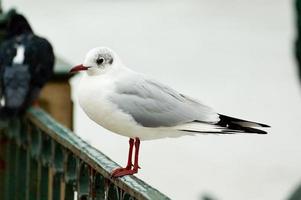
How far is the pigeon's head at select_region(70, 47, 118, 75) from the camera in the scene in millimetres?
1517

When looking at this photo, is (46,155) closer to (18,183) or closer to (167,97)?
(18,183)

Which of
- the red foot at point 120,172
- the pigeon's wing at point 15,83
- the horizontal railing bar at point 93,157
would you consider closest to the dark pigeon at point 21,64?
the pigeon's wing at point 15,83

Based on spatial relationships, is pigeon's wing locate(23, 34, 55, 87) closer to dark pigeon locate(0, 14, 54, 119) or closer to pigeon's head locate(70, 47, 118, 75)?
dark pigeon locate(0, 14, 54, 119)

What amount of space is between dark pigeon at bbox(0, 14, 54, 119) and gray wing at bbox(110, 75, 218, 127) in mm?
1596

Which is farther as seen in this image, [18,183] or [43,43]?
[43,43]

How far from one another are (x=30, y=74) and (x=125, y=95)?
6.27 ft

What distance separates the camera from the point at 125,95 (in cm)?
158

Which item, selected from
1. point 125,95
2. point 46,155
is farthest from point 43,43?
point 125,95

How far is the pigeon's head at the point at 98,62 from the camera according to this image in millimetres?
1517

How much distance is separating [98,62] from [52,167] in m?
0.44

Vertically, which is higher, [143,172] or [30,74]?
[30,74]

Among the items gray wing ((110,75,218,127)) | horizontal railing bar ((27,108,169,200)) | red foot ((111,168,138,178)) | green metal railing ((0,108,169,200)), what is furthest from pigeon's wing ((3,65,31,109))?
red foot ((111,168,138,178))

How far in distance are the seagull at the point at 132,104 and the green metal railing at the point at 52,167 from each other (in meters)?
0.07

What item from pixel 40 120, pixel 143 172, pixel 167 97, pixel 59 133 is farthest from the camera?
pixel 143 172
